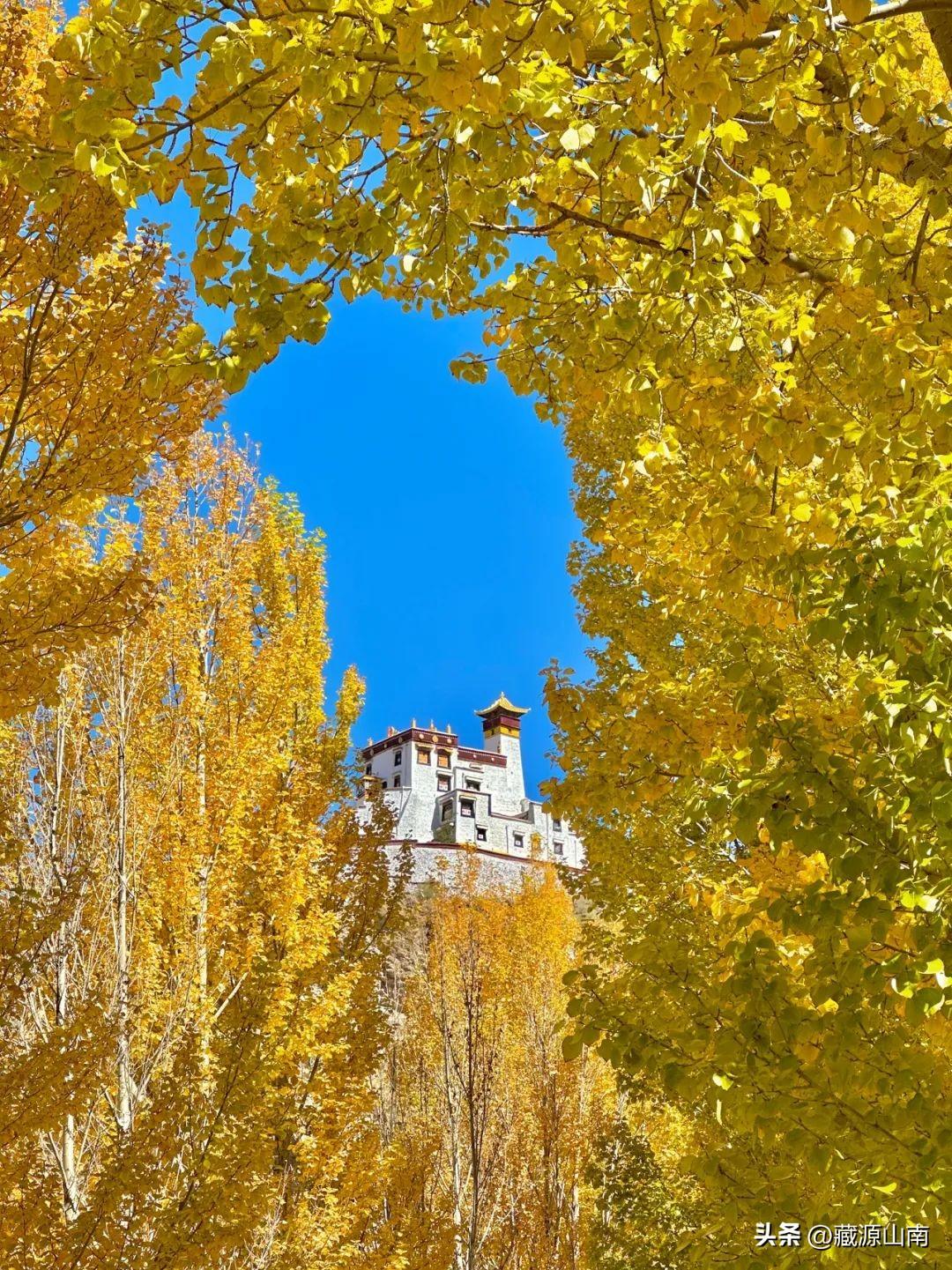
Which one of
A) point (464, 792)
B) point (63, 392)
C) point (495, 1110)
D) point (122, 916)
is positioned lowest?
point (495, 1110)

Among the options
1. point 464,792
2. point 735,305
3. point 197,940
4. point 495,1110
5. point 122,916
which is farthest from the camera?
point 464,792

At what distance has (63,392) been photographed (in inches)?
155

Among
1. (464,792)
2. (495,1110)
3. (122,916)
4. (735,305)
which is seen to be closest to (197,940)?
(122,916)

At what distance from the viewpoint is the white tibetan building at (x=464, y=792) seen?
192 feet

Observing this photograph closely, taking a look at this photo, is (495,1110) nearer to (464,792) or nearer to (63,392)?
(63,392)

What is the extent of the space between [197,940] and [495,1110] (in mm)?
7928

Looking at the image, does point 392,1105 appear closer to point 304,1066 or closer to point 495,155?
point 304,1066

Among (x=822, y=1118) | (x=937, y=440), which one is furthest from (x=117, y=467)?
(x=822, y=1118)

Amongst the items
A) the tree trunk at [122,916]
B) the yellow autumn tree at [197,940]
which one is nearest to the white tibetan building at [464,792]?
the yellow autumn tree at [197,940]

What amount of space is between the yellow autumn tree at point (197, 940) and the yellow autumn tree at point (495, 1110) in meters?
0.99

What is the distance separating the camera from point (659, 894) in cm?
795

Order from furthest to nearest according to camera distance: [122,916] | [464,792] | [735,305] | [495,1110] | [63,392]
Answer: [464,792], [495,1110], [122,916], [63,392], [735,305]

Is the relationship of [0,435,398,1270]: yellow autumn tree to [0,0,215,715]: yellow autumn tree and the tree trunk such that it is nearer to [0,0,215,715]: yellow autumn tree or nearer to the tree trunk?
the tree trunk

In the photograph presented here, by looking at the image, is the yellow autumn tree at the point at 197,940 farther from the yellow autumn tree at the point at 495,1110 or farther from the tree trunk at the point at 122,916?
the yellow autumn tree at the point at 495,1110
